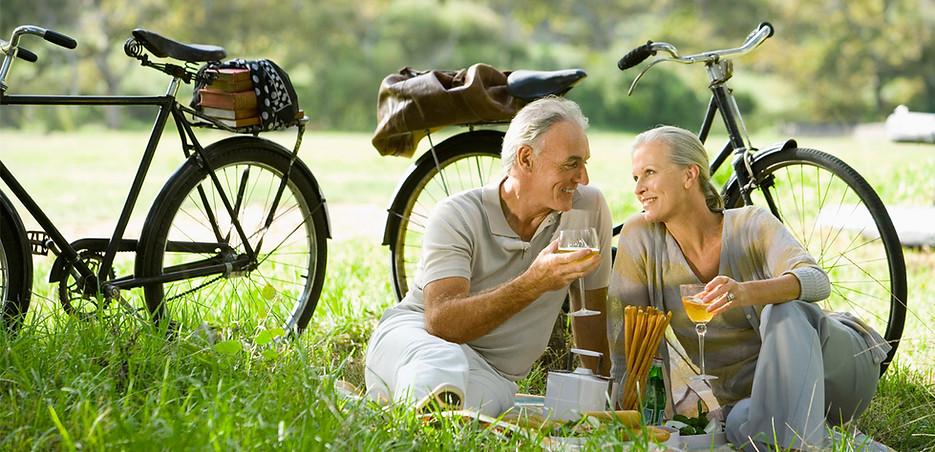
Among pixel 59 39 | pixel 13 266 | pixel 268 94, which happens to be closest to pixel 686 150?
pixel 268 94

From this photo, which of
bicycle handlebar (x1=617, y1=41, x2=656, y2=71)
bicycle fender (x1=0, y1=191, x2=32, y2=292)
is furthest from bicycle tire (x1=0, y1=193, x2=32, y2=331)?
bicycle handlebar (x1=617, y1=41, x2=656, y2=71)

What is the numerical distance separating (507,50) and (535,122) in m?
24.4

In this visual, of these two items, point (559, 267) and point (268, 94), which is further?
A: point (268, 94)

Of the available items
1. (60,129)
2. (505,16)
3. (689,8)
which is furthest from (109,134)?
(689,8)

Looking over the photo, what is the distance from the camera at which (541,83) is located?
12.7 ft

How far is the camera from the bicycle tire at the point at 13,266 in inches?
133

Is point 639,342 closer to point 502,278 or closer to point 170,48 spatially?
point 502,278

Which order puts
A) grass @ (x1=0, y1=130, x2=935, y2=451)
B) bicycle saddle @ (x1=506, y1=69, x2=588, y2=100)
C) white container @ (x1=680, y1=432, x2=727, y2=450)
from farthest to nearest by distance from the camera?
bicycle saddle @ (x1=506, y1=69, x2=588, y2=100) < white container @ (x1=680, y1=432, x2=727, y2=450) < grass @ (x1=0, y1=130, x2=935, y2=451)

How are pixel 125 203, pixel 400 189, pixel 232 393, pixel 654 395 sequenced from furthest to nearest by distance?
pixel 400 189, pixel 125 203, pixel 654 395, pixel 232 393

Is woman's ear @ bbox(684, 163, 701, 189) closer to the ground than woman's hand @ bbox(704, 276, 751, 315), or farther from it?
farther from it

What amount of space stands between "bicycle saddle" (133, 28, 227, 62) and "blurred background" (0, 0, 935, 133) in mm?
20516

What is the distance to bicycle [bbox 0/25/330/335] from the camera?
3.44 metres

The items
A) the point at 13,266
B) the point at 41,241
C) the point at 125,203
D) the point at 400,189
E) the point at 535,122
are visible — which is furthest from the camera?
the point at 400,189

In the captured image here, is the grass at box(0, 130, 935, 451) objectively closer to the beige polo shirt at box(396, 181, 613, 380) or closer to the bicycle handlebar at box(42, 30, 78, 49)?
the beige polo shirt at box(396, 181, 613, 380)
